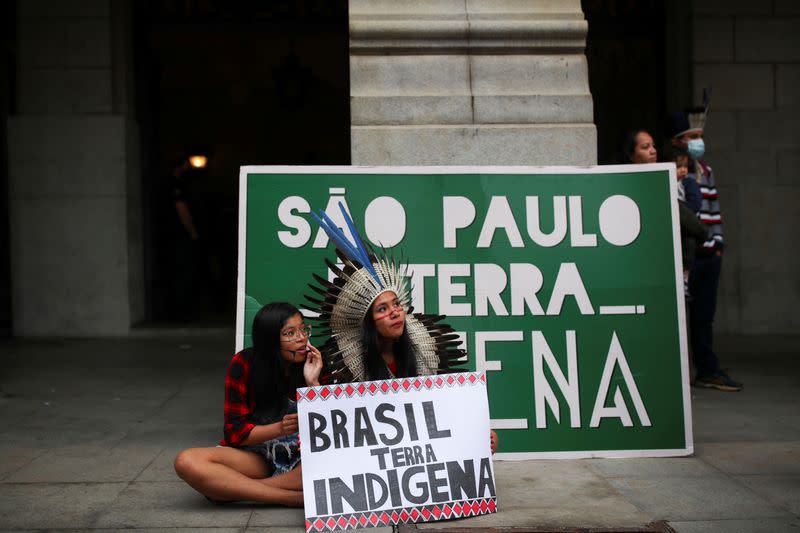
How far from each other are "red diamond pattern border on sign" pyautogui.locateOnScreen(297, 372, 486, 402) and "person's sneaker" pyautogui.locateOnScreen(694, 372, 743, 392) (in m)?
3.70

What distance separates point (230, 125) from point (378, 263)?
1550 centimetres

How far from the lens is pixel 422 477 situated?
4.25 metres

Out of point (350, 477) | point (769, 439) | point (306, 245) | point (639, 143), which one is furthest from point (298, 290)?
point (769, 439)

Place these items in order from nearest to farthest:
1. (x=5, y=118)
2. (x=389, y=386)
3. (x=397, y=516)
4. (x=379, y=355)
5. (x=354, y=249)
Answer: (x=397, y=516) < (x=389, y=386) < (x=379, y=355) < (x=354, y=249) < (x=5, y=118)

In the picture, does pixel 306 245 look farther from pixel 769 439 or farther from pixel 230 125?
pixel 230 125

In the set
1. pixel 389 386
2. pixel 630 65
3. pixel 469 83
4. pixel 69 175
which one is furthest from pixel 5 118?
pixel 389 386

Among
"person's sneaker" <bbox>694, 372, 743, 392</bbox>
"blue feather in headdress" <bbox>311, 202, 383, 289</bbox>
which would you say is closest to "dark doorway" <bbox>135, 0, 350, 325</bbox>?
"person's sneaker" <bbox>694, 372, 743, 392</bbox>

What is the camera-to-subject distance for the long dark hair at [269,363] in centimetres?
445

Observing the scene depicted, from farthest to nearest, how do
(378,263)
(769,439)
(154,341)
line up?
(154,341), (769,439), (378,263)

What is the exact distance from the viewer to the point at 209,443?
5.86 metres

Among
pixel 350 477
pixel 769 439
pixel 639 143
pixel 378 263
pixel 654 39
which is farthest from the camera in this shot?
pixel 654 39

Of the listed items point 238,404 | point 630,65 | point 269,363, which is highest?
point 630,65

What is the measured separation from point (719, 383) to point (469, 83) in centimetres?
314

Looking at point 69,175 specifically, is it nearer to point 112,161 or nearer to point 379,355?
point 112,161
